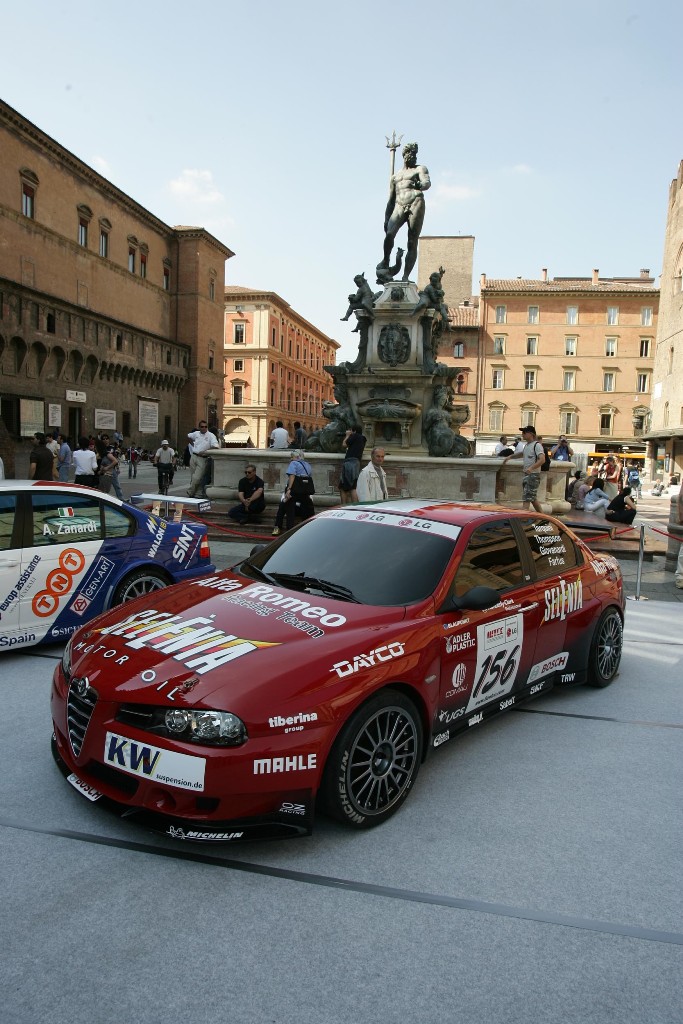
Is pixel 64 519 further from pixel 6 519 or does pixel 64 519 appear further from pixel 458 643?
pixel 458 643

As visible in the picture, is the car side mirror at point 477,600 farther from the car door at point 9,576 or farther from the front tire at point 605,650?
the car door at point 9,576

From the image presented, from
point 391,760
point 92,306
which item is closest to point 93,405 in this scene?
point 92,306

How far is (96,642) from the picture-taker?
349 centimetres

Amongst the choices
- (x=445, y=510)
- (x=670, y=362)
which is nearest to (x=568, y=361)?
(x=670, y=362)

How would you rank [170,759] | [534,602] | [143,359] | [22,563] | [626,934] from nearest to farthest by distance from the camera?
[626,934] < [170,759] < [534,602] < [22,563] < [143,359]

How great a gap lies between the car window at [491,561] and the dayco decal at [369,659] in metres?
0.67

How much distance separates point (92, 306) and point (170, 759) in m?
45.2

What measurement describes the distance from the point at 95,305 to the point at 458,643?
45.1m

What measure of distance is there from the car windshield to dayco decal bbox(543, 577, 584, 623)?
937mm

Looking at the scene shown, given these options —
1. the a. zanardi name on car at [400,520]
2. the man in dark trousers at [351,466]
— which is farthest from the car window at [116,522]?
the man in dark trousers at [351,466]

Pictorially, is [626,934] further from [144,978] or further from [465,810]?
[144,978]

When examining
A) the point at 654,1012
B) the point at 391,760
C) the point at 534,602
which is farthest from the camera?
the point at 534,602

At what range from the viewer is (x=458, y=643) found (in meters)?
3.78

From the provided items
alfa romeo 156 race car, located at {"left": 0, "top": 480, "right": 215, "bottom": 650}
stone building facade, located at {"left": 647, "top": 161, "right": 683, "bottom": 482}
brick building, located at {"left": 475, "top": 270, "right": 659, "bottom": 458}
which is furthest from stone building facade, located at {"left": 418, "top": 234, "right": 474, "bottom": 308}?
alfa romeo 156 race car, located at {"left": 0, "top": 480, "right": 215, "bottom": 650}
